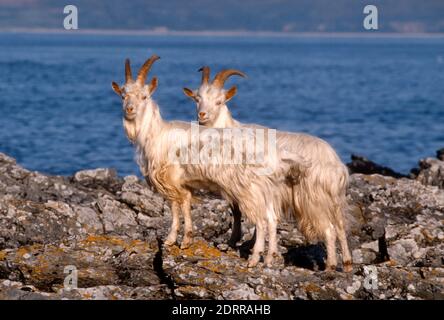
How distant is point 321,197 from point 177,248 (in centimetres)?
196

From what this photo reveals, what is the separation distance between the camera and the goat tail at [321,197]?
1183 cm

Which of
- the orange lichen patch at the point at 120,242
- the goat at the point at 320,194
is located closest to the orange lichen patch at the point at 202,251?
the orange lichen patch at the point at 120,242

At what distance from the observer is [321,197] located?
11875 mm

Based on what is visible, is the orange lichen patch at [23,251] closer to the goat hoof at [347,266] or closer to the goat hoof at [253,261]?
the goat hoof at [253,261]

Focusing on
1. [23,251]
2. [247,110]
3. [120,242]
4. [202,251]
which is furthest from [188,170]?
[247,110]

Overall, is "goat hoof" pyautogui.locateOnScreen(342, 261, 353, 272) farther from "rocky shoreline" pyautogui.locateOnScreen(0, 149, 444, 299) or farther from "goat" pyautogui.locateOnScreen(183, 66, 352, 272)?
"rocky shoreline" pyautogui.locateOnScreen(0, 149, 444, 299)

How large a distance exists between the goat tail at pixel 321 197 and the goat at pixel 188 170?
0.19 meters

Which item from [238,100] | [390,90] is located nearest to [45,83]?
[238,100]

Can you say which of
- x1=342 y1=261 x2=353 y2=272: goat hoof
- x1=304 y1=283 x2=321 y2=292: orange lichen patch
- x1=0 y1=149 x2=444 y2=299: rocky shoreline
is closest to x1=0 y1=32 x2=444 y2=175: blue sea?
x1=0 y1=149 x2=444 y2=299: rocky shoreline

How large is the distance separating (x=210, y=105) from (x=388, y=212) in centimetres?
392

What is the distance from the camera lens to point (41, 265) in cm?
1079

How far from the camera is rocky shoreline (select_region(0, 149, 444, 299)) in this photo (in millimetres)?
10242

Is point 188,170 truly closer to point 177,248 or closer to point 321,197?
point 177,248

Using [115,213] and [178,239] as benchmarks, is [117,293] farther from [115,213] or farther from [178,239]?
[115,213]
